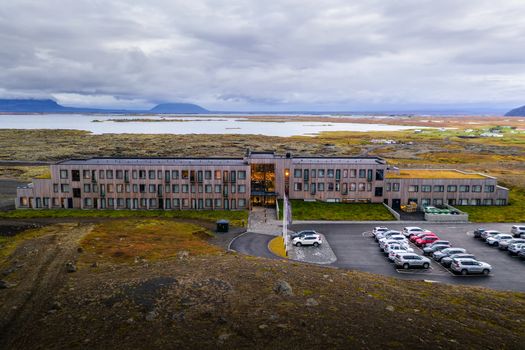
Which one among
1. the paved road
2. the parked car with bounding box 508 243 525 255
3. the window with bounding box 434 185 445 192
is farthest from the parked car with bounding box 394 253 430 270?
the window with bounding box 434 185 445 192

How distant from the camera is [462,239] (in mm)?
67438

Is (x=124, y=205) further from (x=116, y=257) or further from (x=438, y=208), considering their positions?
(x=438, y=208)

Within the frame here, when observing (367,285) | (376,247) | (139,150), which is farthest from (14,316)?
(139,150)

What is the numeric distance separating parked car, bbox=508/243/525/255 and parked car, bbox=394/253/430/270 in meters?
16.0

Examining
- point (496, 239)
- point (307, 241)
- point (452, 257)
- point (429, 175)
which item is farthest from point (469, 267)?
point (429, 175)

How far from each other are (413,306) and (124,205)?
68.0 m

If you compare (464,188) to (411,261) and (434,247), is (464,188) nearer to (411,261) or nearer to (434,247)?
(434,247)

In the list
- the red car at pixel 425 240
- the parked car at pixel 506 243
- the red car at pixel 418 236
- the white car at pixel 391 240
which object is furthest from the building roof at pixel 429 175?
the parked car at pixel 506 243

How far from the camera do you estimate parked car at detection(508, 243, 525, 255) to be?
57906mm

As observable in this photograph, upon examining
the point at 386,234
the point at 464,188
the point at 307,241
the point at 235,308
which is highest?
the point at 464,188

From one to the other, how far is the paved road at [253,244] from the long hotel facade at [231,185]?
19.8m

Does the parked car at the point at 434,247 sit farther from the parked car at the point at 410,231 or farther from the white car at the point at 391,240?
the parked car at the point at 410,231

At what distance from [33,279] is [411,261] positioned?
4657cm

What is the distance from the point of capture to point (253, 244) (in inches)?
2491
